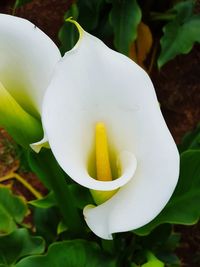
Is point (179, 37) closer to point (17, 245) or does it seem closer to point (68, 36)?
point (68, 36)

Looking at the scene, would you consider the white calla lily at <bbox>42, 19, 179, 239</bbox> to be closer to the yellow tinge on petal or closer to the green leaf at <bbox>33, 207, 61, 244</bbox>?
the yellow tinge on petal

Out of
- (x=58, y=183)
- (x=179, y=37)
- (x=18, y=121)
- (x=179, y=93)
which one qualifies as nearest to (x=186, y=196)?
(x=58, y=183)

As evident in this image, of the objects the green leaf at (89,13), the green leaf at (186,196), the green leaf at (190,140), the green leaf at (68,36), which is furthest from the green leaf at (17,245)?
the green leaf at (89,13)

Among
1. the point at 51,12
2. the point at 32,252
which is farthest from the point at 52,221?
the point at 51,12

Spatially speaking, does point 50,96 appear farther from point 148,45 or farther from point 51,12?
Answer: point 51,12

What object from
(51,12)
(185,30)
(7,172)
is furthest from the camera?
(51,12)

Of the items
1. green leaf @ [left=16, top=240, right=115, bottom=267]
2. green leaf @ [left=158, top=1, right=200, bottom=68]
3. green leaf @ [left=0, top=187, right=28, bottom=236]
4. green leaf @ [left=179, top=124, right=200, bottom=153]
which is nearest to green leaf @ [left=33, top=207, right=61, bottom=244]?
green leaf @ [left=0, top=187, right=28, bottom=236]

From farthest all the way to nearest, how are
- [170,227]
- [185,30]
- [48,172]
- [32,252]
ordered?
[185,30] → [170,227] → [32,252] → [48,172]

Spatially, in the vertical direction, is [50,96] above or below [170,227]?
above
